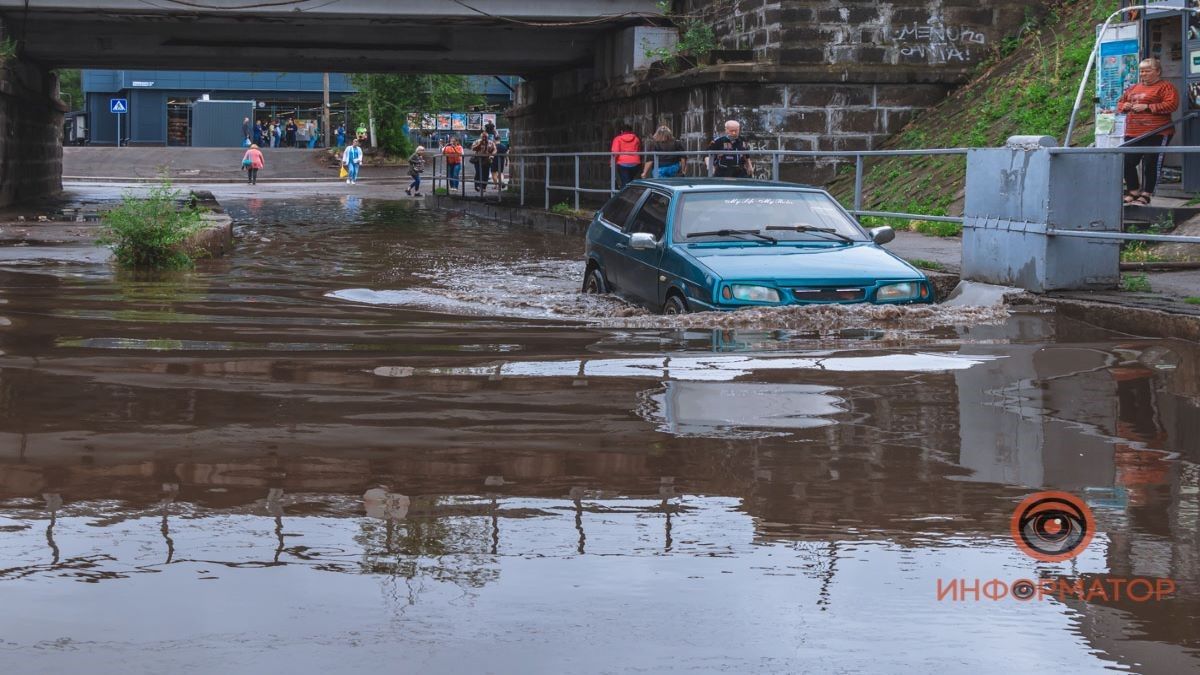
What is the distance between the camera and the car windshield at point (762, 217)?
12484 mm

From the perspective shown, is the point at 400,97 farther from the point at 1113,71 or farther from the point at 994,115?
the point at 1113,71

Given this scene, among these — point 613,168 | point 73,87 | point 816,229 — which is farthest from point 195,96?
point 816,229

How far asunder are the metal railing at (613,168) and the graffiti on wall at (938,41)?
2184 mm

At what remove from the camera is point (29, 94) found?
114 ft

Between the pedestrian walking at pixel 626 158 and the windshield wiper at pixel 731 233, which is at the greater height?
the pedestrian walking at pixel 626 158

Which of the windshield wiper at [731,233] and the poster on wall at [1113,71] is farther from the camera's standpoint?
the poster on wall at [1113,71]

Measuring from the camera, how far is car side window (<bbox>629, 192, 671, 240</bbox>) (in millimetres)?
12734

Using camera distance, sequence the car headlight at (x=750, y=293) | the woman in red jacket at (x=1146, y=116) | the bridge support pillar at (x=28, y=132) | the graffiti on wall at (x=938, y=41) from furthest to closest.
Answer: the bridge support pillar at (x=28, y=132), the graffiti on wall at (x=938, y=41), the woman in red jacket at (x=1146, y=116), the car headlight at (x=750, y=293)

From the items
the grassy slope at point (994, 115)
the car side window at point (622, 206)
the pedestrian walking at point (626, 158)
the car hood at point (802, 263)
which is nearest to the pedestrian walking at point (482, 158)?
the pedestrian walking at point (626, 158)

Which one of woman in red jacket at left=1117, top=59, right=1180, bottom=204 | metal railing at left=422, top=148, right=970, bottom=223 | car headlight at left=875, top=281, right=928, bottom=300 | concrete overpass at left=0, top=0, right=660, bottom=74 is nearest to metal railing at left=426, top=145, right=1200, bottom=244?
metal railing at left=422, top=148, right=970, bottom=223

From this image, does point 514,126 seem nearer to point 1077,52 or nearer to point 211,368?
point 1077,52

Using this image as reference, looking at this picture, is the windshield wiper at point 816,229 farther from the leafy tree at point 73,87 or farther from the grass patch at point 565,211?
the leafy tree at point 73,87

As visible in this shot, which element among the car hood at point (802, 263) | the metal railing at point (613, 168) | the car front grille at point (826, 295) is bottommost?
the car front grille at point (826, 295)

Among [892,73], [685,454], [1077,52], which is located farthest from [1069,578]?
[892,73]
